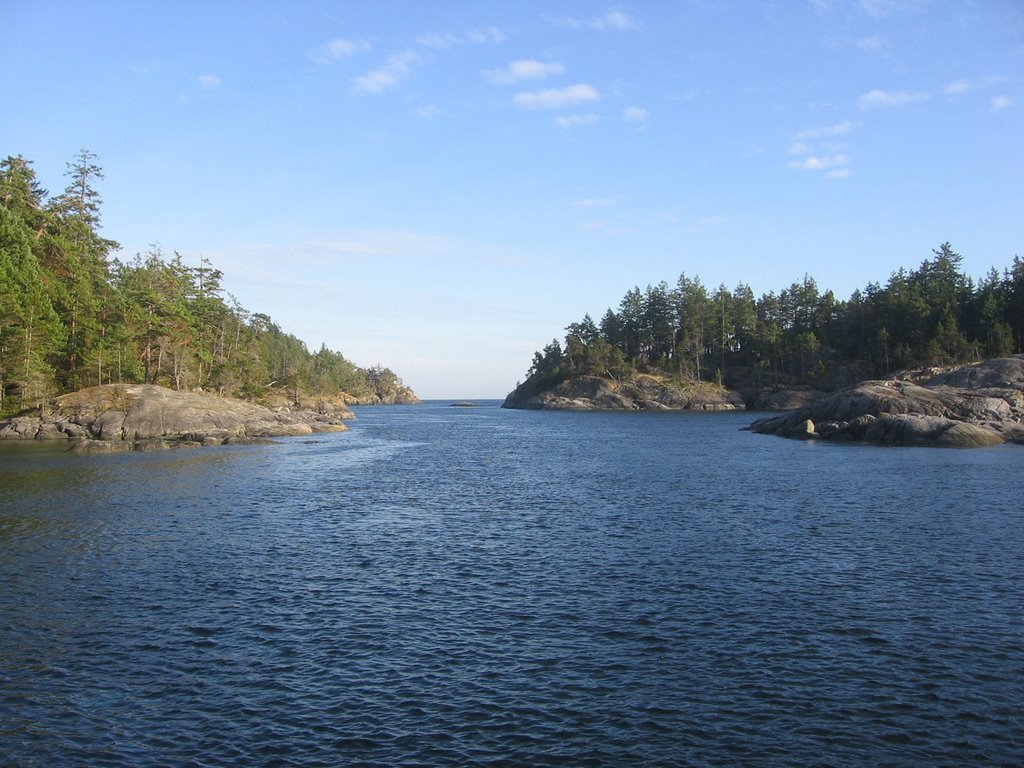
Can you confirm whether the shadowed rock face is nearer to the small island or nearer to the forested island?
the forested island

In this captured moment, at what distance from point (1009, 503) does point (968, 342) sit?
106 metres

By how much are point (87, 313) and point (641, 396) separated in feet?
393

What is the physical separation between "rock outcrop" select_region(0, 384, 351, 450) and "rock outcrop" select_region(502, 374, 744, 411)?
333ft

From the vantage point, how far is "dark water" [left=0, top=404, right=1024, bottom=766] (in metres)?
13.7

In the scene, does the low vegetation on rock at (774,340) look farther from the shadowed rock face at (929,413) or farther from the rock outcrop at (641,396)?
the shadowed rock face at (929,413)

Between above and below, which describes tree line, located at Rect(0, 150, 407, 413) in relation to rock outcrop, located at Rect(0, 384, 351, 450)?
above

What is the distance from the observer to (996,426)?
72.1m

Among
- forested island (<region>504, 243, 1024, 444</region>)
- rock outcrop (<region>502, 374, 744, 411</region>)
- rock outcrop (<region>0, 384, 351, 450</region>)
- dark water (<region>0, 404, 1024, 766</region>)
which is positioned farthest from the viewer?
rock outcrop (<region>502, 374, 744, 411</region>)

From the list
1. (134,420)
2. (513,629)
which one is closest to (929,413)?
(513,629)

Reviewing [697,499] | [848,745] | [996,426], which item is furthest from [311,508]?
[996,426]

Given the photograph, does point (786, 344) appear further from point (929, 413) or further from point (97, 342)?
point (97, 342)

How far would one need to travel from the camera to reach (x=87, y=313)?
84000mm

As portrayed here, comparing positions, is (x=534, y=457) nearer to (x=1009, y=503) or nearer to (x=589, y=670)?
(x=1009, y=503)

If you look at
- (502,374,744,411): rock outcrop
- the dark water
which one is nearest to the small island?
the dark water
